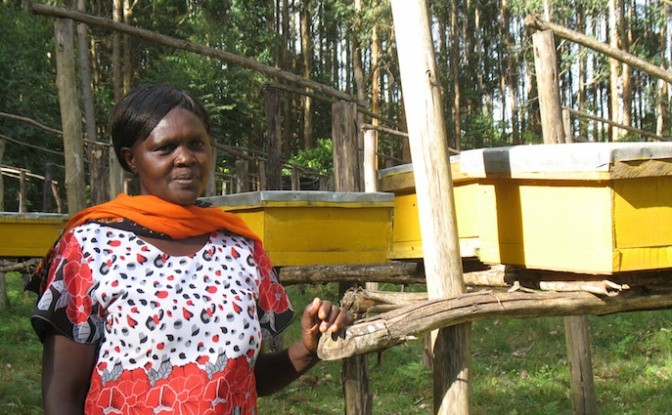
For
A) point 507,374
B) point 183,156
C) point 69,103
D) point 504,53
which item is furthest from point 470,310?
point 504,53

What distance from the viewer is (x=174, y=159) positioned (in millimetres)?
1986

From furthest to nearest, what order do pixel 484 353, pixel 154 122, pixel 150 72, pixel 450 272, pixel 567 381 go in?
pixel 150 72 < pixel 484 353 < pixel 567 381 < pixel 450 272 < pixel 154 122

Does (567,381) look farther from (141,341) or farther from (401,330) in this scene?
(141,341)

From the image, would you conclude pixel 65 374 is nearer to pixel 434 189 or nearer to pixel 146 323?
pixel 146 323

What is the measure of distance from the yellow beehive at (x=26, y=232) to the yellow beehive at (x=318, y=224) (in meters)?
4.09

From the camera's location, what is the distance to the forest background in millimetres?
17000

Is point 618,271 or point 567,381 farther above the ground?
point 618,271

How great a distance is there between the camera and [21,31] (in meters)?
18.5

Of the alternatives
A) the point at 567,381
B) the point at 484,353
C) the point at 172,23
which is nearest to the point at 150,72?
the point at 172,23

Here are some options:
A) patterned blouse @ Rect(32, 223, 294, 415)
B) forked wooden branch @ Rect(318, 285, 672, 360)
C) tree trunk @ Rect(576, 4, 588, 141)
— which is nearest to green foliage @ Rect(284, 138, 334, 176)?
tree trunk @ Rect(576, 4, 588, 141)

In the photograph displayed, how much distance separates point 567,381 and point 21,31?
47.0 feet

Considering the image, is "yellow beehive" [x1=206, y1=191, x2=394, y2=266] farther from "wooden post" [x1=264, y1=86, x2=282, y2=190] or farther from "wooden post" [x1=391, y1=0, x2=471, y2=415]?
"wooden post" [x1=391, y1=0, x2=471, y2=415]

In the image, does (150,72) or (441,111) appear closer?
(441,111)

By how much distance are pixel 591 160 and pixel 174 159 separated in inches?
62.1
